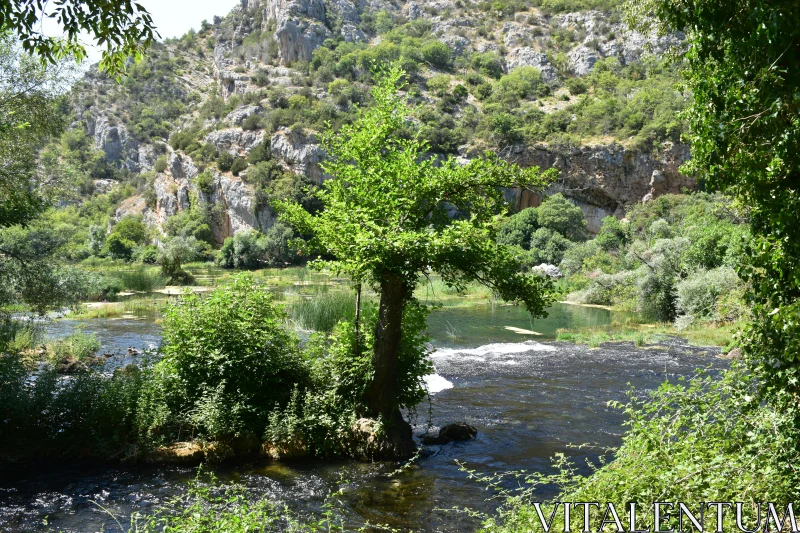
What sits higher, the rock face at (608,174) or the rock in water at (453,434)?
the rock face at (608,174)

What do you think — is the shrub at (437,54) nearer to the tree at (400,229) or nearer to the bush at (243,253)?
the bush at (243,253)

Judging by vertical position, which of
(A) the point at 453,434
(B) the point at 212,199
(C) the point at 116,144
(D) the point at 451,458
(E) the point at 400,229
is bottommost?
(D) the point at 451,458

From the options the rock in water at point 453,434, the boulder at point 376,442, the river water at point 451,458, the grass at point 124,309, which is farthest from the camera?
the grass at point 124,309

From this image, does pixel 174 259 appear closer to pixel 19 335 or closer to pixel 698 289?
pixel 19 335

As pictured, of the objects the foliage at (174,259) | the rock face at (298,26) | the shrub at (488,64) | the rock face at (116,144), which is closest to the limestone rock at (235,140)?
the rock face at (298,26)

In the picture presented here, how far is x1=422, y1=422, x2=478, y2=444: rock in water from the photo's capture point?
10211 millimetres

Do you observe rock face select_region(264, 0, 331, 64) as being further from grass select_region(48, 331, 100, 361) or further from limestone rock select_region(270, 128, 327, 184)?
grass select_region(48, 331, 100, 361)

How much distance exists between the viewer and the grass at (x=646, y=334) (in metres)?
20.3

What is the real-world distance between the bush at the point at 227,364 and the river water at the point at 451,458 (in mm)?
891

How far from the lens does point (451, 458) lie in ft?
31.2

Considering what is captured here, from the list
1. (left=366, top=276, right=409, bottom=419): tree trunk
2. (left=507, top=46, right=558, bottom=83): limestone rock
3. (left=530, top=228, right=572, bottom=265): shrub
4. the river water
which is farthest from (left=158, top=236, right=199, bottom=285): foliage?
(left=507, top=46, right=558, bottom=83): limestone rock

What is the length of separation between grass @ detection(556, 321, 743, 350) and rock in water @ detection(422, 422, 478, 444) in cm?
1059

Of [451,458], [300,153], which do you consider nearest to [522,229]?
[300,153]

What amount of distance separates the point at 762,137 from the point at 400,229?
17.1ft
